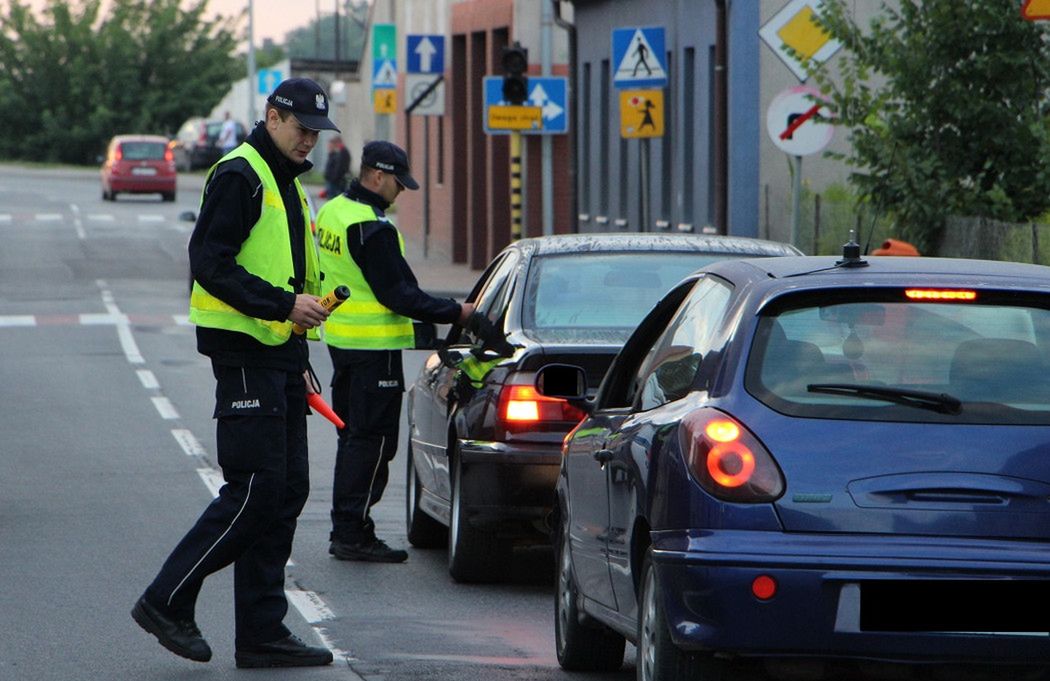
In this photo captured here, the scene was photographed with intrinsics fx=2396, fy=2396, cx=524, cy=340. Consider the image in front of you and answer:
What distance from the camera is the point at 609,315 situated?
984cm

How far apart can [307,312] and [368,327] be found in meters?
3.04

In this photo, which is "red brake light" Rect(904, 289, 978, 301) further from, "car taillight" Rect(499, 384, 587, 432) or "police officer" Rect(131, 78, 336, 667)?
→ "car taillight" Rect(499, 384, 587, 432)

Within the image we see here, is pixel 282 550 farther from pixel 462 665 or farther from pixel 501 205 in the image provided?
pixel 501 205

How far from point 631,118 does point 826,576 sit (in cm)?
1833

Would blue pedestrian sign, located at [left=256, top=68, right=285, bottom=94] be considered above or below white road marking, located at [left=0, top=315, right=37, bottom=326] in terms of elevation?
above

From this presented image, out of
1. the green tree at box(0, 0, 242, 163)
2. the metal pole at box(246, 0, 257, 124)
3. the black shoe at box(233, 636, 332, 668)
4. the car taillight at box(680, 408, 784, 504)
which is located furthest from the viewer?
the green tree at box(0, 0, 242, 163)

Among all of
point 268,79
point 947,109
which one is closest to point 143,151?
point 268,79

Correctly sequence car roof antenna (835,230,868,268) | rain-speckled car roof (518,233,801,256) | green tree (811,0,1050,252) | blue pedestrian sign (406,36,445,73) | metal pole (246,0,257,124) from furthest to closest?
metal pole (246,0,257,124), blue pedestrian sign (406,36,445,73), green tree (811,0,1050,252), rain-speckled car roof (518,233,801,256), car roof antenna (835,230,868,268)

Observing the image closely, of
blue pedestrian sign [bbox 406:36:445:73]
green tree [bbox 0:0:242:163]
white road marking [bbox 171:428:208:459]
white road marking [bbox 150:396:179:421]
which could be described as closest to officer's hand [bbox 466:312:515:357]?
white road marking [bbox 171:428:208:459]

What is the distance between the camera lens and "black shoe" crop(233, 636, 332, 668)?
26.0ft

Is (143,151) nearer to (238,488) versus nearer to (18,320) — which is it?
(18,320)

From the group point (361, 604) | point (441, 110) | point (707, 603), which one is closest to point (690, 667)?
point (707, 603)

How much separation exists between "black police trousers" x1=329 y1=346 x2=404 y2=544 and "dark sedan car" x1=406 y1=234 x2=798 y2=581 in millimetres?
205

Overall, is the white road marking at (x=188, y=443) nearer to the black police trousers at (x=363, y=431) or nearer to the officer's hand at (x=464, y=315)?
the black police trousers at (x=363, y=431)
